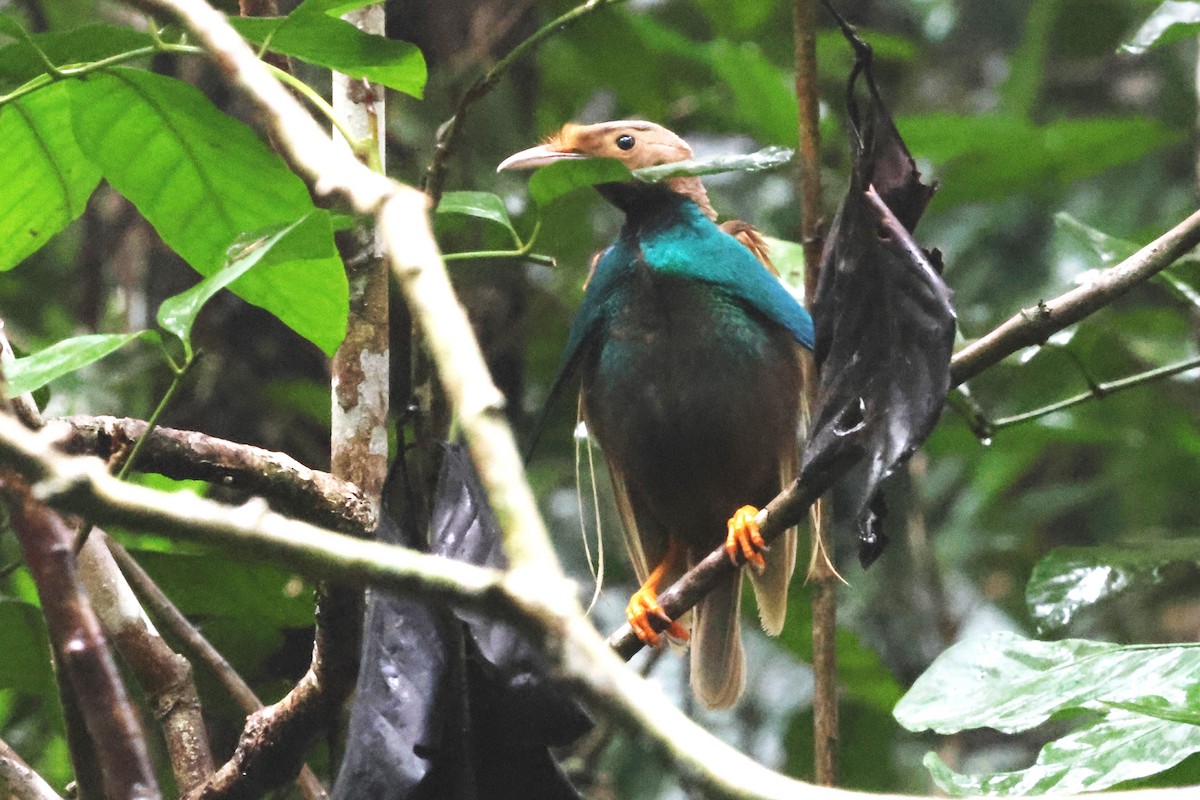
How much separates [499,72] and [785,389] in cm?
140

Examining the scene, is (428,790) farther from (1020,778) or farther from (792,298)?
(792,298)

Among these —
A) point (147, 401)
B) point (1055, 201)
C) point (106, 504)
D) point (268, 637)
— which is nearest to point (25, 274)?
point (147, 401)

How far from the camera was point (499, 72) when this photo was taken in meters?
2.24

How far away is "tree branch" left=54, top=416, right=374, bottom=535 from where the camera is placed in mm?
2281

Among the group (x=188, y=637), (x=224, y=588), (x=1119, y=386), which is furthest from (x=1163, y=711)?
(x=224, y=588)

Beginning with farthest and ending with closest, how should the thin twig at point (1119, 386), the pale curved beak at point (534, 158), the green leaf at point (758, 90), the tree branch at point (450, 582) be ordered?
the green leaf at point (758, 90), the pale curved beak at point (534, 158), the thin twig at point (1119, 386), the tree branch at point (450, 582)

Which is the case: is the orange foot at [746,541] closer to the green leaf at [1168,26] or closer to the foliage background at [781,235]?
the foliage background at [781,235]

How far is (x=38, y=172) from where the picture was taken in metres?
2.26

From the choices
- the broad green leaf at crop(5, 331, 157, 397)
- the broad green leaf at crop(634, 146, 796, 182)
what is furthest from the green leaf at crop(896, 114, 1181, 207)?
the broad green leaf at crop(5, 331, 157, 397)

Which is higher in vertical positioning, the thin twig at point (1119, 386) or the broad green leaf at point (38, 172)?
the broad green leaf at point (38, 172)

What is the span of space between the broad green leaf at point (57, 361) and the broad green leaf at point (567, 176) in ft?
2.39

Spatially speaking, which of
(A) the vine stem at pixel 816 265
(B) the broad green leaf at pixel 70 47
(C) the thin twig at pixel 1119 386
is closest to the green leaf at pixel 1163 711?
(C) the thin twig at pixel 1119 386

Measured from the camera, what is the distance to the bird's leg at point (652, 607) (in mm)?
2740

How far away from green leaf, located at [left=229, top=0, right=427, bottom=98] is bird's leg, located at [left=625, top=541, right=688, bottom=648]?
1045 millimetres
